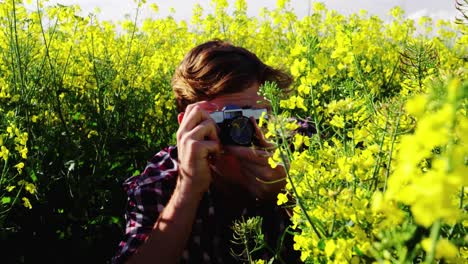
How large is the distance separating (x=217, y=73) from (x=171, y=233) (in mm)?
553

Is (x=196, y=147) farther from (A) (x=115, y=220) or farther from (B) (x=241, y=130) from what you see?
(A) (x=115, y=220)

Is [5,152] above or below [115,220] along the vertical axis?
above

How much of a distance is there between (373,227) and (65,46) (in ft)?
12.4

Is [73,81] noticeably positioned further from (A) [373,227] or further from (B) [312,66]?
(A) [373,227]

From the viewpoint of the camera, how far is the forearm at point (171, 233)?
1.59m

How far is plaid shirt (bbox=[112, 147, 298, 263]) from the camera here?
180 cm

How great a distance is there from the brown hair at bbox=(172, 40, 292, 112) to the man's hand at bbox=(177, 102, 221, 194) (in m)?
0.29

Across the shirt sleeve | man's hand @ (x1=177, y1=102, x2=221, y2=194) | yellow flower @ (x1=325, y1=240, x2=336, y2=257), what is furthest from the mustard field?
the shirt sleeve

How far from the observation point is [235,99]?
1782mm

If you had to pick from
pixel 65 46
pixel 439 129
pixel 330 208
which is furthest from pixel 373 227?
pixel 65 46

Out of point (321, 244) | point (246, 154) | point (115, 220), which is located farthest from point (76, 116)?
point (321, 244)

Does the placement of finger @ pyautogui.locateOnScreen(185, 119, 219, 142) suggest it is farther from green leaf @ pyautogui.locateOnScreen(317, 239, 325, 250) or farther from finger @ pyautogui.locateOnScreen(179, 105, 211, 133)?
green leaf @ pyautogui.locateOnScreen(317, 239, 325, 250)

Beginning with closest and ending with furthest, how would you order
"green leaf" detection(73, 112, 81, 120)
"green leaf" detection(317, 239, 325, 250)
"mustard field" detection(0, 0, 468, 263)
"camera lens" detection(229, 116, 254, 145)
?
"mustard field" detection(0, 0, 468, 263)
"green leaf" detection(317, 239, 325, 250)
"camera lens" detection(229, 116, 254, 145)
"green leaf" detection(73, 112, 81, 120)

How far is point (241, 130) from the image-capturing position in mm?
1378
